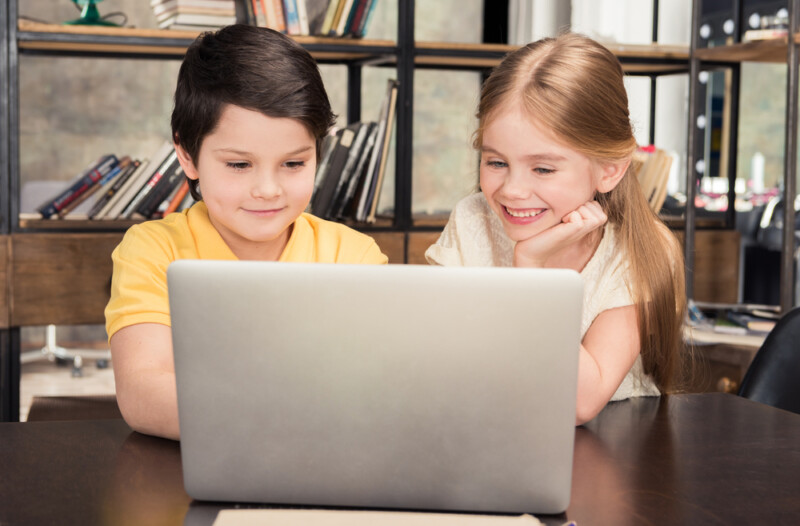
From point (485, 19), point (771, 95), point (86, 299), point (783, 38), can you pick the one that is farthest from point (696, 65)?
point (771, 95)

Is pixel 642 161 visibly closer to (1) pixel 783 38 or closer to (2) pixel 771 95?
(1) pixel 783 38

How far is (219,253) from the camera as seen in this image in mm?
1189

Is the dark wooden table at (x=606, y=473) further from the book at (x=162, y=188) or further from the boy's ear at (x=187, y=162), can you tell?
the book at (x=162, y=188)

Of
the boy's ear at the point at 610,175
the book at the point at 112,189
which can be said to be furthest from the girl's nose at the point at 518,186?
the book at the point at 112,189

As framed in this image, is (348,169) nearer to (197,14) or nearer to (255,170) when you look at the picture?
(197,14)

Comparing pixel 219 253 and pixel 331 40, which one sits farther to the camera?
pixel 331 40

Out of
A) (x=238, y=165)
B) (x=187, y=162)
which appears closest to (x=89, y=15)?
(x=187, y=162)

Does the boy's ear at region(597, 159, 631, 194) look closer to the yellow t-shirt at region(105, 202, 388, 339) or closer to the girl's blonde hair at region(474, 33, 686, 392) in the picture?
the girl's blonde hair at region(474, 33, 686, 392)

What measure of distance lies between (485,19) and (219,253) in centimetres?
204

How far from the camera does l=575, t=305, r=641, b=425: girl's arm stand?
97 centimetres

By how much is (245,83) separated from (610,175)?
55cm

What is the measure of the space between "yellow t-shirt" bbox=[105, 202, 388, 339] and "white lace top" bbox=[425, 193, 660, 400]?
0.20 meters

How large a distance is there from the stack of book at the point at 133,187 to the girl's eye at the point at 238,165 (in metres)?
1.22

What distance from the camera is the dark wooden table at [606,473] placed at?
70 centimetres
